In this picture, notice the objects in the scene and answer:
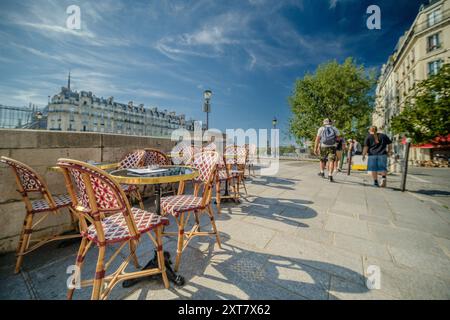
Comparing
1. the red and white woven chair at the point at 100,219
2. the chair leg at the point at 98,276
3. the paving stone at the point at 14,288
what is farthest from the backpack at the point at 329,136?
the paving stone at the point at 14,288

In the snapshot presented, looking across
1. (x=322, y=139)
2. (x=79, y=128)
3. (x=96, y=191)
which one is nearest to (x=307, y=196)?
(x=322, y=139)

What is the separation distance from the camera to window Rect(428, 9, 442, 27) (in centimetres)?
1967

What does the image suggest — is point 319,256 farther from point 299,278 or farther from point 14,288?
point 14,288

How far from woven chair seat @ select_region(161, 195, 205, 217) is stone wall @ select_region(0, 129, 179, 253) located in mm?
1752

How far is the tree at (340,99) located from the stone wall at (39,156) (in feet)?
70.3

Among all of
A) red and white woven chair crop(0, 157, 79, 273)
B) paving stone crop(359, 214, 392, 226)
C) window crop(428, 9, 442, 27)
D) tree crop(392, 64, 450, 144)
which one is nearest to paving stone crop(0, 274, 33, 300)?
red and white woven chair crop(0, 157, 79, 273)

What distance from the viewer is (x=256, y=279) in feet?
5.68

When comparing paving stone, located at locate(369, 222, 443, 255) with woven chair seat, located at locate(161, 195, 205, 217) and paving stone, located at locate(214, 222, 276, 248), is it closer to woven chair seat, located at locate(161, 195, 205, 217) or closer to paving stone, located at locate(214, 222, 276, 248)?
paving stone, located at locate(214, 222, 276, 248)

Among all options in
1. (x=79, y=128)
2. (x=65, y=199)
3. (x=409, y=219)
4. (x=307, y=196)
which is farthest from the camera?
(x=79, y=128)

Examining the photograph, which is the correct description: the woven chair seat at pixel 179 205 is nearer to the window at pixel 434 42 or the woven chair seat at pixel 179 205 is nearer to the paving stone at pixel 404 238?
the paving stone at pixel 404 238
